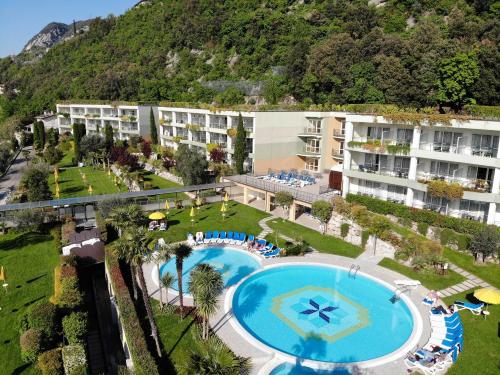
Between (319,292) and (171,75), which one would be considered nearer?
(319,292)

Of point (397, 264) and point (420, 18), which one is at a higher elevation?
point (420, 18)

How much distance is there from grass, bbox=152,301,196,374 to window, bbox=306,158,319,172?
33170 mm

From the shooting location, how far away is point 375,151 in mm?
35469

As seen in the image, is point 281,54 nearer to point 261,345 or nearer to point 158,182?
point 158,182

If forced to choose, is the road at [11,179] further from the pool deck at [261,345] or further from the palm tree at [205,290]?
the palm tree at [205,290]

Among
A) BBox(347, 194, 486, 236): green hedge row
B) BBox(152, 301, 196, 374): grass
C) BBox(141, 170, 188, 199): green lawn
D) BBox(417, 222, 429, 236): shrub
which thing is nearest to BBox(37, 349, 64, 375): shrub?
BBox(152, 301, 196, 374): grass

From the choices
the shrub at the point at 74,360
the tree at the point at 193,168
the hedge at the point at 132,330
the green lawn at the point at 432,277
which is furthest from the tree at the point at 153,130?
the shrub at the point at 74,360

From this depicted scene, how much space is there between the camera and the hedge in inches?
664

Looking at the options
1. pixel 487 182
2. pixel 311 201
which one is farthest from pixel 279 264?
pixel 487 182

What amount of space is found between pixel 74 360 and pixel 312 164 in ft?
130

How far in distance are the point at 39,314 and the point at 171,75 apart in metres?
89.9

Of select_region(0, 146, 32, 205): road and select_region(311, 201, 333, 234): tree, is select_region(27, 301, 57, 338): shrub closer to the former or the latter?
select_region(311, 201, 333, 234): tree

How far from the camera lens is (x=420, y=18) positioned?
71938 millimetres

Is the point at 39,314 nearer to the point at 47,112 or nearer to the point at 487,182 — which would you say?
the point at 487,182
